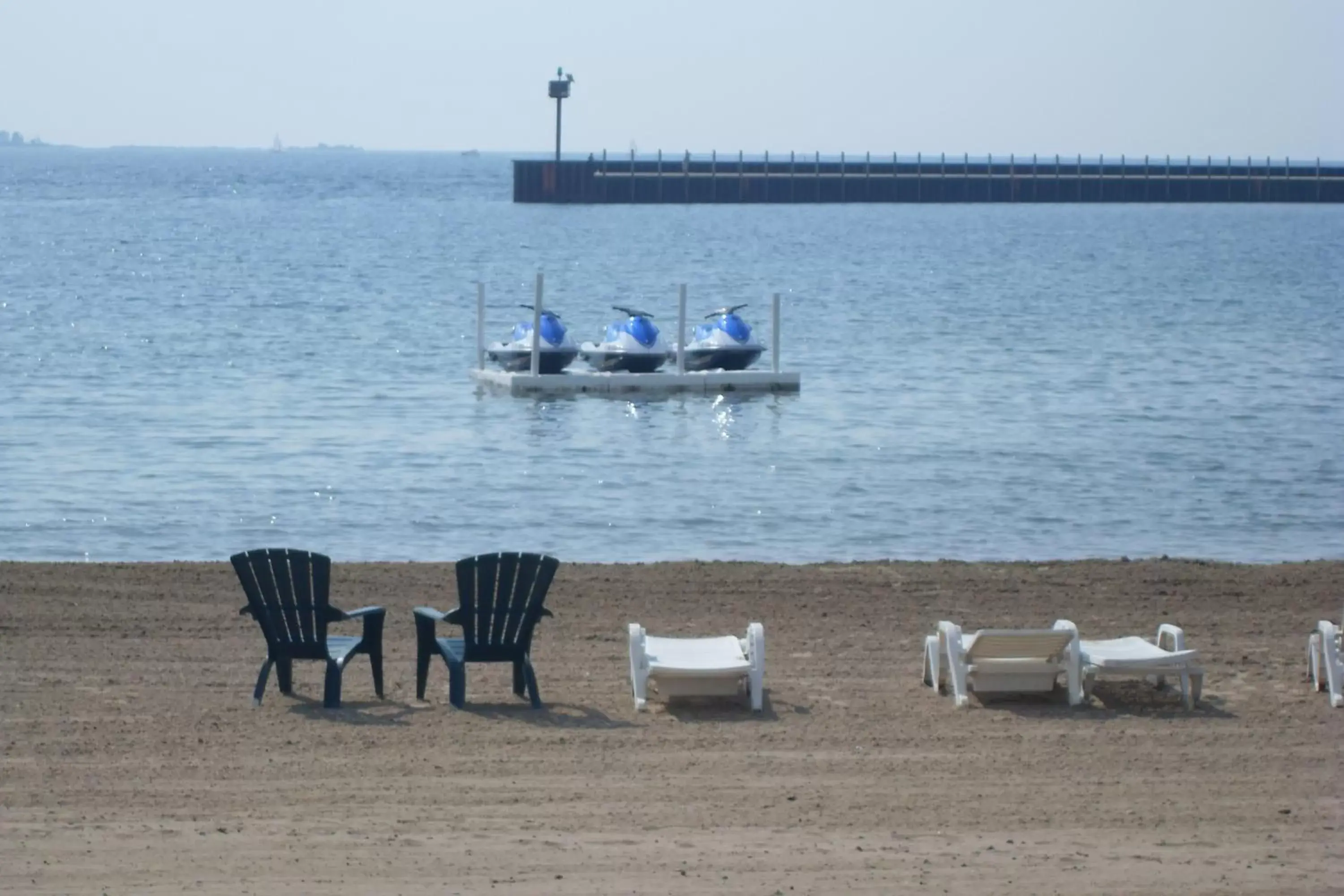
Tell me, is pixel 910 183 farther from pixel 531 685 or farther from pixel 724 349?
pixel 531 685

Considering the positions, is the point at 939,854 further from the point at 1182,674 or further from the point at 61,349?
the point at 61,349

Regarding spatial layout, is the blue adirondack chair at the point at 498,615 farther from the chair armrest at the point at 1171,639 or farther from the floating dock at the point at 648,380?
the floating dock at the point at 648,380

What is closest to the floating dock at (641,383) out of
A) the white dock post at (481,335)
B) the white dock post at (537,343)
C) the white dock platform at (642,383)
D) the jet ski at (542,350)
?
the white dock platform at (642,383)

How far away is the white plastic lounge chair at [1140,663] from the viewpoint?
27.3ft

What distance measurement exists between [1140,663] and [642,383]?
18.9 metres

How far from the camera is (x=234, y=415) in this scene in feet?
81.5

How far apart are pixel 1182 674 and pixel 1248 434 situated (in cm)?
1641

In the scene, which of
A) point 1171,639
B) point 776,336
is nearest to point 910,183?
point 776,336

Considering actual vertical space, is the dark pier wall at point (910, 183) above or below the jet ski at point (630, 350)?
above

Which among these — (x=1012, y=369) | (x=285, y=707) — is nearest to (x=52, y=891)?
(x=285, y=707)

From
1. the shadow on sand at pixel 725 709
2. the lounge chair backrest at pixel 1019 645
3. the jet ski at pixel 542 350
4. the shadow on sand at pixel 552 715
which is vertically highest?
the jet ski at pixel 542 350

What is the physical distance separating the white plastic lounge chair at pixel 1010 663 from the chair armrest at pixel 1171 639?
2.16ft

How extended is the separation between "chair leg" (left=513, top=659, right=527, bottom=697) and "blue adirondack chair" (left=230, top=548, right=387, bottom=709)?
76cm

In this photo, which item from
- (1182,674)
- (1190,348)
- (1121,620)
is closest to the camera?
(1182,674)
